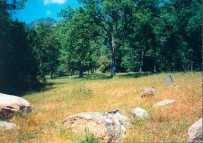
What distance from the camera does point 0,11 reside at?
44.6m

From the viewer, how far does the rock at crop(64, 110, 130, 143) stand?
13.3 meters

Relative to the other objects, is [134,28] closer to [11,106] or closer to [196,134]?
[11,106]

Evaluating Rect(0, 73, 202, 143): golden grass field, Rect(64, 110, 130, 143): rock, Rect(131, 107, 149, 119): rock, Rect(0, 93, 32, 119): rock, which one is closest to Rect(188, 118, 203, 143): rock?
Rect(0, 73, 202, 143): golden grass field

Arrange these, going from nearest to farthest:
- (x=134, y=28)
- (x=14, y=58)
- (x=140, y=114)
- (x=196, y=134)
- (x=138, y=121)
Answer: (x=196, y=134)
(x=138, y=121)
(x=140, y=114)
(x=14, y=58)
(x=134, y=28)

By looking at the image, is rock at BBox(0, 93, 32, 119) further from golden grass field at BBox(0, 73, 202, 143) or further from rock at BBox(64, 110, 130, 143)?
rock at BBox(64, 110, 130, 143)

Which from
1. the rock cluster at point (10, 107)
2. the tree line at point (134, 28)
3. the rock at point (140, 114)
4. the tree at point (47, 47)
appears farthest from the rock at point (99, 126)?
the tree at point (47, 47)

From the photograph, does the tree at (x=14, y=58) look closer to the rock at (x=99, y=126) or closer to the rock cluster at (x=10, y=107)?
the rock cluster at (x=10, y=107)

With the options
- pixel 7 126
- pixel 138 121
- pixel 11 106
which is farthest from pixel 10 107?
pixel 138 121

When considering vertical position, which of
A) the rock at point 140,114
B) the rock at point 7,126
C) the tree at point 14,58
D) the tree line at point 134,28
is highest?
the tree line at point 134,28

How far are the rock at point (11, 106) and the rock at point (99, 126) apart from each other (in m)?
5.85

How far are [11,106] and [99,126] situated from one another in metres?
7.93

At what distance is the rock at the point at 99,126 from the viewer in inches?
523

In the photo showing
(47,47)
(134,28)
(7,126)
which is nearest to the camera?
(7,126)

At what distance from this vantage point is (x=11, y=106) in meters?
20.5
